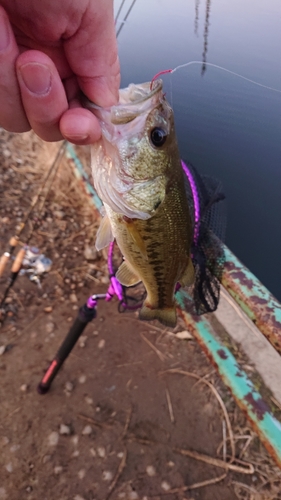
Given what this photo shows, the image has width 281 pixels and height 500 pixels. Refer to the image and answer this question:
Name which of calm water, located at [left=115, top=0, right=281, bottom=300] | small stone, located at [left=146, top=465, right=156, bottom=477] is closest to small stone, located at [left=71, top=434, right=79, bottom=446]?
small stone, located at [left=146, top=465, right=156, bottom=477]

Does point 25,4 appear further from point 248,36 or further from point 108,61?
point 248,36

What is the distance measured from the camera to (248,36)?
767cm

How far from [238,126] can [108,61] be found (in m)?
4.00

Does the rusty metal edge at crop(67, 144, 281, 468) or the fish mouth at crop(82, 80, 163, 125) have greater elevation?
the fish mouth at crop(82, 80, 163, 125)

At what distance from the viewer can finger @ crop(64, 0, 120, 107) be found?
1394 millimetres

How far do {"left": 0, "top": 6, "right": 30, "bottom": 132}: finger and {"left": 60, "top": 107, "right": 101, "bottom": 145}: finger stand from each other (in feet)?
0.58

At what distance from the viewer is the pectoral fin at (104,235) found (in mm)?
1658

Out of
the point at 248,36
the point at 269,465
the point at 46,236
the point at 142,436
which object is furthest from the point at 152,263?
the point at 248,36

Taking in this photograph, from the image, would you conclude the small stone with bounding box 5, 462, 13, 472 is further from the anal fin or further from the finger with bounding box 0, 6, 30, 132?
the finger with bounding box 0, 6, 30, 132

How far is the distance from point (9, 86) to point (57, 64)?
12.8 inches

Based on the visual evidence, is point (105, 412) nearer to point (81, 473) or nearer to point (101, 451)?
point (101, 451)

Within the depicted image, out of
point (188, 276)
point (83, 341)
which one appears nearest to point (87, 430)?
point (83, 341)

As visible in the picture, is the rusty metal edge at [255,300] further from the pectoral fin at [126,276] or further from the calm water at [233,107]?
the calm water at [233,107]

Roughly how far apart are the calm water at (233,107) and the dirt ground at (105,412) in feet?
5.08
